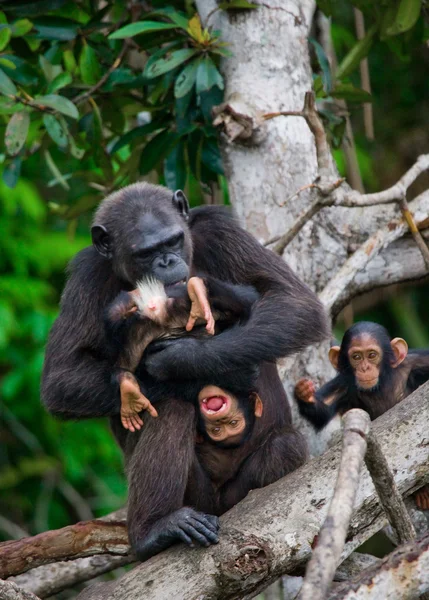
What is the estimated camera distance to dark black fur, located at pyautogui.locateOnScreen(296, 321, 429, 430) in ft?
17.8

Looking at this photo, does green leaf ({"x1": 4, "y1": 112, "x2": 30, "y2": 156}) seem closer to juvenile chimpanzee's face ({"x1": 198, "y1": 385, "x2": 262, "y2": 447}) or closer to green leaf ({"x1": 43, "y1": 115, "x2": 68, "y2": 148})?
green leaf ({"x1": 43, "y1": 115, "x2": 68, "y2": 148})

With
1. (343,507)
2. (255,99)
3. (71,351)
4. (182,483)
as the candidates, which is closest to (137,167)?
(255,99)

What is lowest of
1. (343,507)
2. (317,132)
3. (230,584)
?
(230,584)

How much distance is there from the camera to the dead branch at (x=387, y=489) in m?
3.36

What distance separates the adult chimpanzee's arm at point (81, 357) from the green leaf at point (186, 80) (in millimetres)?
1645

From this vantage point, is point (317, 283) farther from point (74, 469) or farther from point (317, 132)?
point (74, 469)

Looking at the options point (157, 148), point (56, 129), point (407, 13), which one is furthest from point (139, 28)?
point (407, 13)

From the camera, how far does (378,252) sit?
238 inches

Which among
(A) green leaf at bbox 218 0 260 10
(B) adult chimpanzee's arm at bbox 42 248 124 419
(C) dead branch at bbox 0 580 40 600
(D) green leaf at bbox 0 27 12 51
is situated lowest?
(C) dead branch at bbox 0 580 40 600

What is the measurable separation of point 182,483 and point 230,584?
644mm

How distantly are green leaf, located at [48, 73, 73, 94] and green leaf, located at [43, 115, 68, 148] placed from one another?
186 millimetres

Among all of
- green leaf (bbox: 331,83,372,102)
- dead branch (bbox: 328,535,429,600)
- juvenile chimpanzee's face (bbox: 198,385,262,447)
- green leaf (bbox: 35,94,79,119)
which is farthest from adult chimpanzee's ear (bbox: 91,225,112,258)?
green leaf (bbox: 331,83,372,102)

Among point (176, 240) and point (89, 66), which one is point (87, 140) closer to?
point (89, 66)

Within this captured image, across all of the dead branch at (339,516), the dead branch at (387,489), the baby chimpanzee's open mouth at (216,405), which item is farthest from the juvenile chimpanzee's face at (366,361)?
the dead branch at (339,516)
